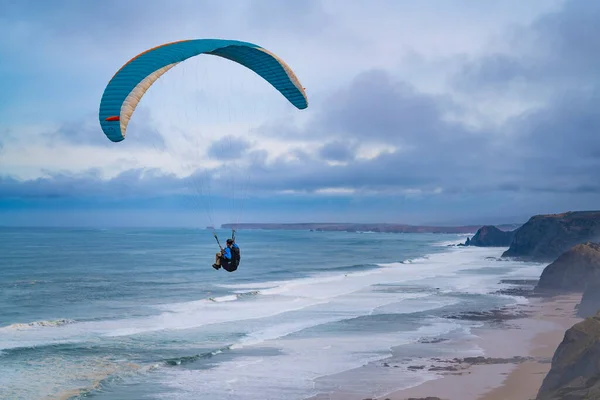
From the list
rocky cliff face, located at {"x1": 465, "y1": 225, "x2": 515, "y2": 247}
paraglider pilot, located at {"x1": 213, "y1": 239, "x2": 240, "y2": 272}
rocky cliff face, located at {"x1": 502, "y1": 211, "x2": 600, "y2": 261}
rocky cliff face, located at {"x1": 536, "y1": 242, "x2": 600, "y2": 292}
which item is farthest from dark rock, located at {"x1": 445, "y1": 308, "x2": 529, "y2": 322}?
rocky cliff face, located at {"x1": 465, "y1": 225, "x2": 515, "y2": 247}

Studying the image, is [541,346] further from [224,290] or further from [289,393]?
[224,290]

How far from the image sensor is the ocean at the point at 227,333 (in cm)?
1762

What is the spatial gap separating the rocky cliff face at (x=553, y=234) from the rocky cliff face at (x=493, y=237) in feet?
124

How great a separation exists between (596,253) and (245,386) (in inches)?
1004

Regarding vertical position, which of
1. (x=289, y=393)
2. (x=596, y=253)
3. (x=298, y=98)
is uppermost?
(x=298, y=98)

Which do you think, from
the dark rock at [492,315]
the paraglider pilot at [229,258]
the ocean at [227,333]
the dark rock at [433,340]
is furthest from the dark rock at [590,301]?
the paraglider pilot at [229,258]

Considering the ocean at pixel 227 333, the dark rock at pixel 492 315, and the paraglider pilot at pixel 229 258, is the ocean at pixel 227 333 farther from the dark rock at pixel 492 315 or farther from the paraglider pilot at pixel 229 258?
the paraglider pilot at pixel 229 258

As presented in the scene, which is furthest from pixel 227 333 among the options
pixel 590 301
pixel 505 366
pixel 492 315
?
pixel 590 301

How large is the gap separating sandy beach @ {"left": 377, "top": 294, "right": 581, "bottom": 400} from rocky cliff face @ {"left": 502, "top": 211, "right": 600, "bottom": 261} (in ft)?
129

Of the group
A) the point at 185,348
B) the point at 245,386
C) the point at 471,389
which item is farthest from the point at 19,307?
the point at 471,389

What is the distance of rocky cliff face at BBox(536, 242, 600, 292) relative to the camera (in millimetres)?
34969

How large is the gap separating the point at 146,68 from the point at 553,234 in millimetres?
63078

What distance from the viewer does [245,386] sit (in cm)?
1723

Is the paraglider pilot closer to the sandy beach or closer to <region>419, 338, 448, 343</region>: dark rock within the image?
the sandy beach
